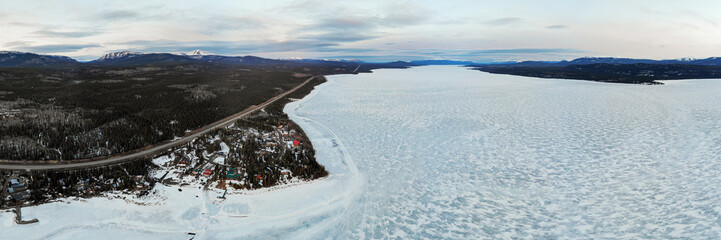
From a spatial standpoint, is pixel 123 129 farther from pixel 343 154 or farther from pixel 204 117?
pixel 343 154

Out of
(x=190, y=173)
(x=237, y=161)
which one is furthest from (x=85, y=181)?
(x=237, y=161)

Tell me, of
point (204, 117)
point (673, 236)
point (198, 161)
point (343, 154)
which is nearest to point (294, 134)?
point (343, 154)

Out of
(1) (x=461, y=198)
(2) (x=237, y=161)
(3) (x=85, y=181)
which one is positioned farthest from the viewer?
(2) (x=237, y=161)

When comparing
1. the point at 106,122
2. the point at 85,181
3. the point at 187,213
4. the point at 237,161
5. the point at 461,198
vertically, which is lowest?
the point at 187,213

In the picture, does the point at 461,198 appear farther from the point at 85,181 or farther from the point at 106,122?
the point at 106,122

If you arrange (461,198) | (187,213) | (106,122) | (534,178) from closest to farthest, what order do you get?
(187,213)
(461,198)
(534,178)
(106,122)

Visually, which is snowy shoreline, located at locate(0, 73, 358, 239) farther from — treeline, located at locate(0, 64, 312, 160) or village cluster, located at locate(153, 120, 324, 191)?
treeline, located at locate(0, 64, 312, 160)

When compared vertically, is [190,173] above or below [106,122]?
below

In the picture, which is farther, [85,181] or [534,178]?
[534,178]

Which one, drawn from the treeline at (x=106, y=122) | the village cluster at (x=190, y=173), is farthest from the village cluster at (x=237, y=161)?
the treeline at (x=106, y=122)

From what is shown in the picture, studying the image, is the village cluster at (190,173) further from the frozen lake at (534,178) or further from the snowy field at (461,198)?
the frozen lake at (534,178)

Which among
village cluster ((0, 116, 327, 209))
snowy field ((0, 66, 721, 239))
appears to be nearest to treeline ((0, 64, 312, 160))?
village cluster ((0, 116, 327, 209))
